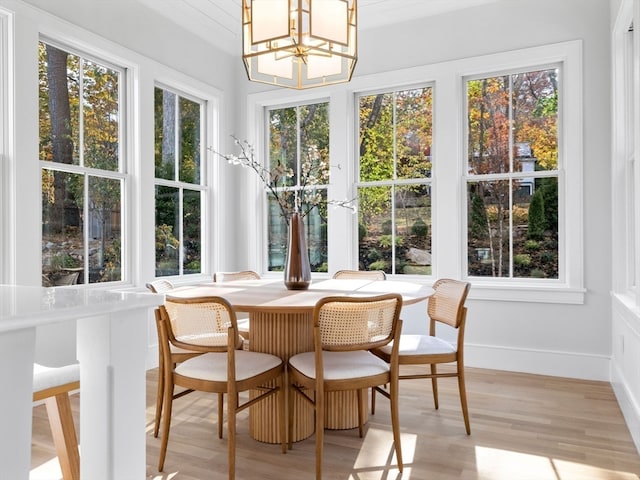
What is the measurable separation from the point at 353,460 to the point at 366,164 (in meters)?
2.88

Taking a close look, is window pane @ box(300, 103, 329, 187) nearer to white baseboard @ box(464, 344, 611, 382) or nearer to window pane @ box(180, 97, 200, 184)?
window pane @ box(180, 97, 200, 184)

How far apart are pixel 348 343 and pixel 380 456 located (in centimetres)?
67

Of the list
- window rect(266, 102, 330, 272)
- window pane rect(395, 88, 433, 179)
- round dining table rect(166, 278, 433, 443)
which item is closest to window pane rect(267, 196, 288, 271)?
window rect(266, 102, 330, 272)

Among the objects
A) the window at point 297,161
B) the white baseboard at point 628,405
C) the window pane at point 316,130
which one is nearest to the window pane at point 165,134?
the window at point 297,161

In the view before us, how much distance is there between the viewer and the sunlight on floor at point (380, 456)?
2.11 m

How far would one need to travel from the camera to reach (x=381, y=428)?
263 centimetres

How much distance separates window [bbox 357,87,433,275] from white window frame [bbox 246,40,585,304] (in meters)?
0.09

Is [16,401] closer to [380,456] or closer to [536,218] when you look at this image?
[380,456]

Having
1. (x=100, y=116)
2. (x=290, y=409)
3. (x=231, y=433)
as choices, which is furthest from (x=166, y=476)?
(x=100, y=116)

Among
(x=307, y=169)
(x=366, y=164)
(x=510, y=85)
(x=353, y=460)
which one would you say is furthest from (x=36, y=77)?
(x=510, y=85)

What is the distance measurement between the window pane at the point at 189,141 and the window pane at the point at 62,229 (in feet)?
3.82

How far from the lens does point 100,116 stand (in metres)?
3.59

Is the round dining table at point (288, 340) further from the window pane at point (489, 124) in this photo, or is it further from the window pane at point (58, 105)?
the window pane at point (489, 124)

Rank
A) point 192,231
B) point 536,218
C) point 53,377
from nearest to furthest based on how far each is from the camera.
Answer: point 53,377, point 536,218, point 192,231
